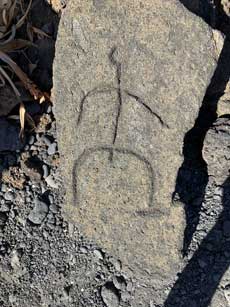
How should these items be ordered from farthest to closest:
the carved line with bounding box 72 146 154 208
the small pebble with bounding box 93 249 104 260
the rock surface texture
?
1. the small pebble with bounding box 93 249 104 260
2. the carved line with bounding box 72 146 154 208
3. the rock surface texture

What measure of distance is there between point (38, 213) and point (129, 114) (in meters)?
0.50

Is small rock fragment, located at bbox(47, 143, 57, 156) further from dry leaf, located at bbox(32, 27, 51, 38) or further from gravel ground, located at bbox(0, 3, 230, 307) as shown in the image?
dry leaf, located at bbox(32, 27, 51, 38)

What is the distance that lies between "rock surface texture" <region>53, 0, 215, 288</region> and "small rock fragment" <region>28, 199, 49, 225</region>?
12 centimetres

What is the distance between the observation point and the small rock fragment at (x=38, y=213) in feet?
6.51

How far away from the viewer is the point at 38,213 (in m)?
1.99

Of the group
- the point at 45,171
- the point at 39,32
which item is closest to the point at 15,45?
the point at 39,32

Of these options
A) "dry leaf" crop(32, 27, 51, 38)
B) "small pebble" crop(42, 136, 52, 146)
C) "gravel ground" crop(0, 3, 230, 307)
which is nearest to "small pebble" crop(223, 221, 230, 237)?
"gravel ground" crop(0, 3, 230, 307)

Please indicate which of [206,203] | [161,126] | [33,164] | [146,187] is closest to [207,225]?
[206,203]

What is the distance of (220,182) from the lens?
1.89 meters

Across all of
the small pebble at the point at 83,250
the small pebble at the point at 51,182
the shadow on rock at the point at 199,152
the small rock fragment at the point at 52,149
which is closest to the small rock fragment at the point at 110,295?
the small pebble at the point at 83,250

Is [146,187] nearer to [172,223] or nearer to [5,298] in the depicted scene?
[172,223]

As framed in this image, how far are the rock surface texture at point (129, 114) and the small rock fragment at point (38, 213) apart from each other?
0.12 meters

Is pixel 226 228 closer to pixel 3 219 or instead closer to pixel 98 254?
pixel 98 254

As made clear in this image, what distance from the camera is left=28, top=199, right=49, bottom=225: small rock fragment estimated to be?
1.98 meters
